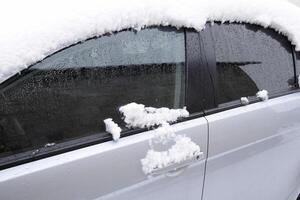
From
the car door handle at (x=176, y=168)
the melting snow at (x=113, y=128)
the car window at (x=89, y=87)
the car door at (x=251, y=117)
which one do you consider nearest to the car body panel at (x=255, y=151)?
the car door at (x=251, y=117)

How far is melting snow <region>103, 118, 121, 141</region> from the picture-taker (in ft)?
5.21

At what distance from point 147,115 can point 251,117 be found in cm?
66

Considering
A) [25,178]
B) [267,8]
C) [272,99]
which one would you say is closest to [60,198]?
[25,178]

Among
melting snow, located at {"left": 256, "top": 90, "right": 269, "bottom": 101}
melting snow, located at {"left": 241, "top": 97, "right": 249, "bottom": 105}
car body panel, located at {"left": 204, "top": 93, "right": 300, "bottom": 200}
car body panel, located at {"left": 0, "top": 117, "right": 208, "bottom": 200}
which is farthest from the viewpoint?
melting snow, located at {"left": 256, "top": 90, "right": 269, "bottom": 101}

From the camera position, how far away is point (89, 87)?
1.59 meters

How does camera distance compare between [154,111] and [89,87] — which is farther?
[154,111]

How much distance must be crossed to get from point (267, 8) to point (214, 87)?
663 mm

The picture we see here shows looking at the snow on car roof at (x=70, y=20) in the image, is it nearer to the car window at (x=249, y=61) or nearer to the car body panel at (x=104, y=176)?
the car window at (x=249, y=61)

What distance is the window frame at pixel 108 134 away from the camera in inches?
54.8

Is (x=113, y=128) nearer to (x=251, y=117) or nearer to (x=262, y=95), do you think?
(x=251, y=117)

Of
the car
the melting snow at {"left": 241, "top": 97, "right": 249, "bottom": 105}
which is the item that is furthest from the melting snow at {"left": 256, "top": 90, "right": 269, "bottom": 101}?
the melting snow at {"left": 241, "top": 97, "right": 249, "bottom": 105}

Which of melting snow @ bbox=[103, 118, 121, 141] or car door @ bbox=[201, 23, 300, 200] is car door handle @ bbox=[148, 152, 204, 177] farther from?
melting snow @ bbox=[103, 118, 121, 141]

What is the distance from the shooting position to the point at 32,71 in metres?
1.45

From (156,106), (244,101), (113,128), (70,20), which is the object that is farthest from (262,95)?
(70,20)
